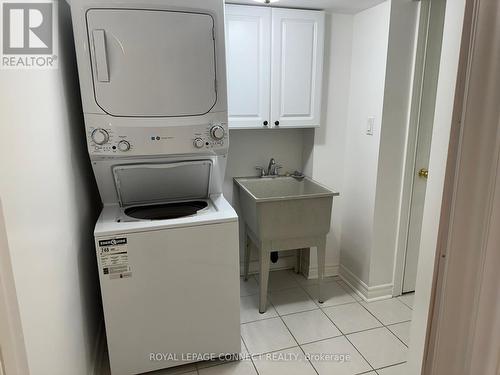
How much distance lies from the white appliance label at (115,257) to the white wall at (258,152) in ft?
3.77

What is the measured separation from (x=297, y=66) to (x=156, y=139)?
1137mm

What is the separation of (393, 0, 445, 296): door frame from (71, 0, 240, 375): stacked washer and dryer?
4.07ft

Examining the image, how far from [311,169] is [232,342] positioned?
4.37 ft

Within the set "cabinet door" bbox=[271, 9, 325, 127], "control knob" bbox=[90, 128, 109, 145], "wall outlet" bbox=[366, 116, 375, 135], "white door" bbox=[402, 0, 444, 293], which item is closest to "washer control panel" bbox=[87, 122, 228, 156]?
"control knob" bbox=[90, 128, 109, 145]

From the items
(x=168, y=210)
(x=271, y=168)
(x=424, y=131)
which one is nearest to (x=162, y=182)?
(x=168, y=210)

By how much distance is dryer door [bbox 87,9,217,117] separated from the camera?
1.46m

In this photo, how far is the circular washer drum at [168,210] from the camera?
189 centimetres

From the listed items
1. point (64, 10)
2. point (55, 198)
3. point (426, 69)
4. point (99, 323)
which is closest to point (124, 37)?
point (64, 10)

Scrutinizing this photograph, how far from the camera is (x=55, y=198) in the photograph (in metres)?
1.21

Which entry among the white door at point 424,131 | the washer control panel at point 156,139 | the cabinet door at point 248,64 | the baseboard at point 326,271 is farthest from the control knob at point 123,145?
the baseboard at point 326,271

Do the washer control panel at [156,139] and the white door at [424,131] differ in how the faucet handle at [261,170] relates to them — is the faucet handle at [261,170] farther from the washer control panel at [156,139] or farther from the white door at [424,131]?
the white door at [424,131]

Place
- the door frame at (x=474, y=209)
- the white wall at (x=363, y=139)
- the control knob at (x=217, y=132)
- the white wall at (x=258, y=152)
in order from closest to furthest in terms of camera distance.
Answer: the door frame at (x=474, y=209), the control knob at (x=217, y=132), the white wall at (x=363, y=139), the white wall at (x=258, y=152)

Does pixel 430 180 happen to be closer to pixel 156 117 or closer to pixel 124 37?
pixel 156 117

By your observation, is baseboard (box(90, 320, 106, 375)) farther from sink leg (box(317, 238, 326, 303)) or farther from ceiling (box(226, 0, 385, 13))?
ceiling (box(226, 0, 385, 13))
